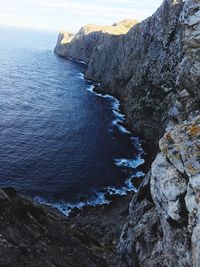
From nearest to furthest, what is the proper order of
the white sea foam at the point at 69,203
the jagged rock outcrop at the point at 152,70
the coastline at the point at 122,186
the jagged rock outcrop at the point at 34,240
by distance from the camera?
the jagged rock outcrop at the point at 34,240 → the white sea foam at the point at 69,203 → the coastline at the point at 122,186 → the jagged rock outcrop at the point at 152,70

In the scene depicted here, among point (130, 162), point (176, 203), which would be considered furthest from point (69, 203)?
point (176, 203)

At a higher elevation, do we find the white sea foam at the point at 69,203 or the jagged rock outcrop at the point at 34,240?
the jagged rock outcrop at the point at 34,240

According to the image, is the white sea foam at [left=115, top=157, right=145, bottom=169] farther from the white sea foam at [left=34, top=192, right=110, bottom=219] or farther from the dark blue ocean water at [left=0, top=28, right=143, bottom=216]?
the white sea foam at [left=34, top=192, right=110, bottom=219]

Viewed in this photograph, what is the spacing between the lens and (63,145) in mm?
88000

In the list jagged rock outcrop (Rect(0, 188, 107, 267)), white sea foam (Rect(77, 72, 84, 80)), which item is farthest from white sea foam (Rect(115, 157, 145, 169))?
white sea foam (Rect(77, 72, 84, 80))

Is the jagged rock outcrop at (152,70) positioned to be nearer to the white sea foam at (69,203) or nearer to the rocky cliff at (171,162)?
the rocky cliff at (171,162)

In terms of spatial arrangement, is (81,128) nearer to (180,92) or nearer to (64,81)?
(180,92)

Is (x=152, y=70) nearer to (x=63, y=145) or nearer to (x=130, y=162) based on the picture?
(x=130, y=162)

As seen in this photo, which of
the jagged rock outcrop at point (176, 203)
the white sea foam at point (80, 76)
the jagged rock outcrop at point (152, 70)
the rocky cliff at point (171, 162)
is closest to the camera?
the jagged rock outcrop at point (176, 203)

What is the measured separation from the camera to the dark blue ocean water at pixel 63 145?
70250 millimetres

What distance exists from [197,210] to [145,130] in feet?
253

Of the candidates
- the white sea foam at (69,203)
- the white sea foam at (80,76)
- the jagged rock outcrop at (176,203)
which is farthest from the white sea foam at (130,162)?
the white sea foam at (80,76)

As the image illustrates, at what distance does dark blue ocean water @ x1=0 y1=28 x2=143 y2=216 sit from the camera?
230ft

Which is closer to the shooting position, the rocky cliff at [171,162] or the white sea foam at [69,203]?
the rocky cliff at [171,162]
